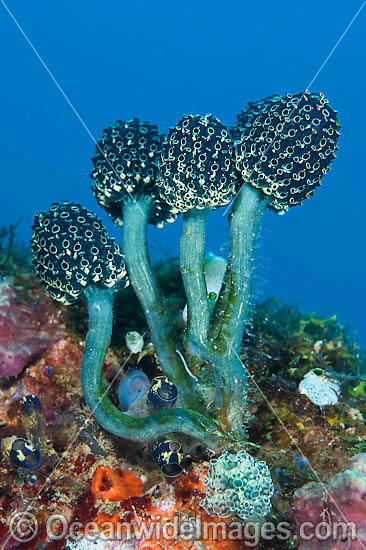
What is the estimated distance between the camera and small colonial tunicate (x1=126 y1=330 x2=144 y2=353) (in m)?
5.61

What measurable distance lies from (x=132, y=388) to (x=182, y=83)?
83.9 m

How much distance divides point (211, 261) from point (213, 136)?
2.32 meters

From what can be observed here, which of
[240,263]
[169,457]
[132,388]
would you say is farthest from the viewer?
[132,388]

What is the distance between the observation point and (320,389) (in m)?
5.02

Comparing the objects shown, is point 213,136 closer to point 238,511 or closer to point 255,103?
point 255,103

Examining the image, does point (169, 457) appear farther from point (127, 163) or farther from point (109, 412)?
point (127, 163)

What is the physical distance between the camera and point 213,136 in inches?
165

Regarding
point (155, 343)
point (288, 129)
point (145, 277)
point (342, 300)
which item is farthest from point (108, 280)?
point (342, 300)

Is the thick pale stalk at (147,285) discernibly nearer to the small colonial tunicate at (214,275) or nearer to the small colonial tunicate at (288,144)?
the small colonial tunicate at (214,275)

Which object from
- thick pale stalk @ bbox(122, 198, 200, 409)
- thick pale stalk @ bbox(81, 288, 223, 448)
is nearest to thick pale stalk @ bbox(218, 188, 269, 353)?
thick pale stalk @ bbox(122, 198, 200, 409)

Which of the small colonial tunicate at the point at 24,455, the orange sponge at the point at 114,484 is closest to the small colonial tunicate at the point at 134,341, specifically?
the orange sponge at the point at 114,484

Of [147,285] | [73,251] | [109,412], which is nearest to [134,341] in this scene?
[147,285]

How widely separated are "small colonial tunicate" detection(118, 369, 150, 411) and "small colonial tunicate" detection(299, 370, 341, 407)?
2107 mm

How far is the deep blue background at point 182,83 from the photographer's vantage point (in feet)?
245
